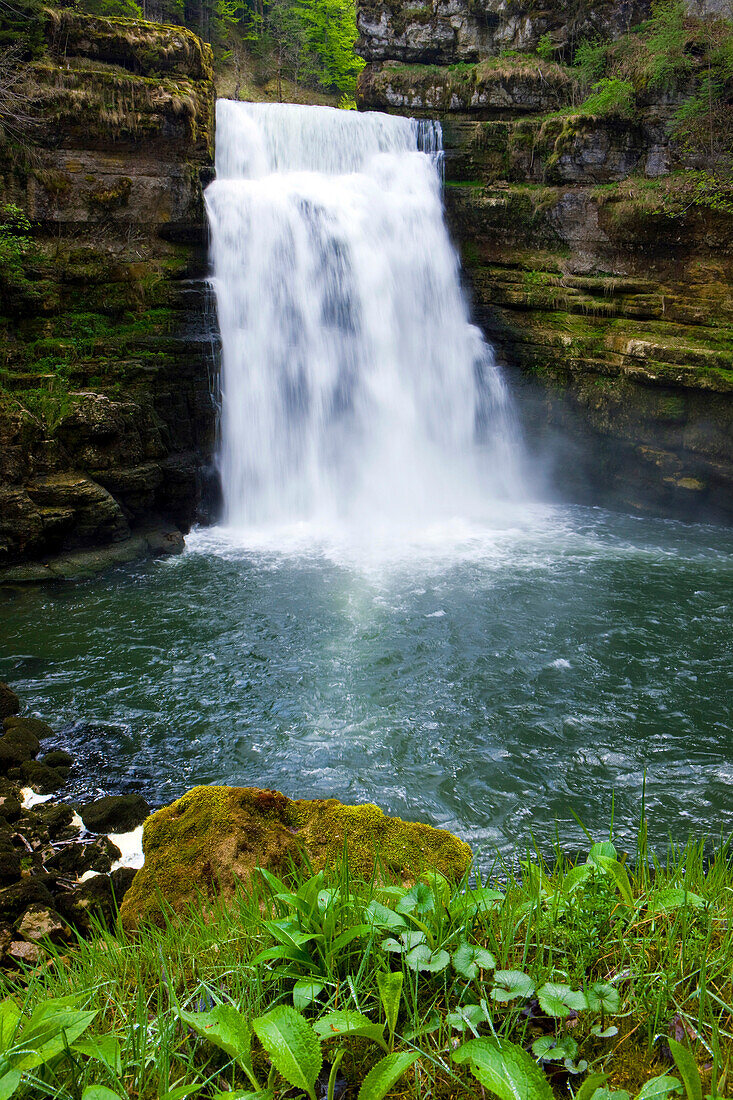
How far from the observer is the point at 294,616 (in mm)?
9156

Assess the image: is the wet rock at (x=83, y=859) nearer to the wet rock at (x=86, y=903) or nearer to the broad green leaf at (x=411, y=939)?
the wet rock at (x=86, y=903)

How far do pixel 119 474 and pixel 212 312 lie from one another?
12.4 ft

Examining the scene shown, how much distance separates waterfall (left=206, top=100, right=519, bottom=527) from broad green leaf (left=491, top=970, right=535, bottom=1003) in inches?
463

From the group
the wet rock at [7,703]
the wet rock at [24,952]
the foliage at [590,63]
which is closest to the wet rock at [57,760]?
the wet rock at [7,703]

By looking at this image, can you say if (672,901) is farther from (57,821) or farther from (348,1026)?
(57,821)

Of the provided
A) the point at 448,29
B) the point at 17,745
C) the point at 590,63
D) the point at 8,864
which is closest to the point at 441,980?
the point at 8,864

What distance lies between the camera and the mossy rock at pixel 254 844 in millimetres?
3092

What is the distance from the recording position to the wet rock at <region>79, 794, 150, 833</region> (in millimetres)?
5262

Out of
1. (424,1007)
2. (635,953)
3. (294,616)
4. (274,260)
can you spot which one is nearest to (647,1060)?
(635,953)

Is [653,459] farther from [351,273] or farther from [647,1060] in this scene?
[647,1060]

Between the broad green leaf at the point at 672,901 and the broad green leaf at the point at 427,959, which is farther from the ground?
the broad green leaf at the point at 427,959

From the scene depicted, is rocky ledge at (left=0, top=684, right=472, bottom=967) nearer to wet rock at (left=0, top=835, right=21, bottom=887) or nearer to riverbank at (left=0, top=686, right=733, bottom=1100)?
wet rock at (left=0, top=835, right=21, bottom=887)

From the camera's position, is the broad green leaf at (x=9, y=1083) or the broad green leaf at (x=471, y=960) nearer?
the broad green leaf at (x=9, y=1083)

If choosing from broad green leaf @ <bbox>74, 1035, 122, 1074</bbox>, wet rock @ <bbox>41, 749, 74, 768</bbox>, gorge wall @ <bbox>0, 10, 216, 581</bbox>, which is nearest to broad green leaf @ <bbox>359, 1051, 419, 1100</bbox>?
broad green leaf @ <bbox>74, 1035, 122, 1074</bbox>
